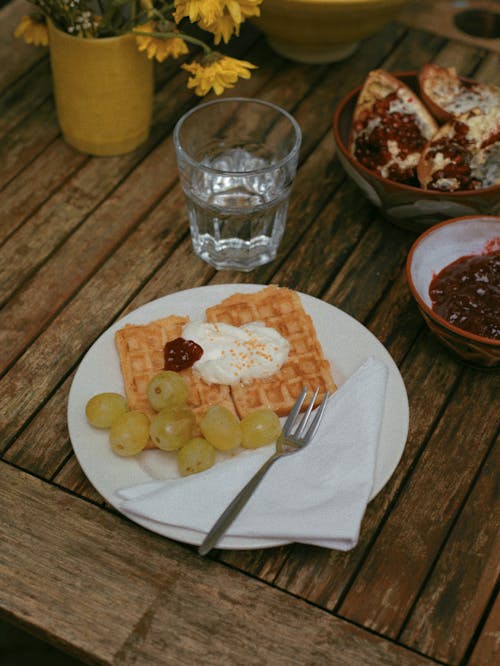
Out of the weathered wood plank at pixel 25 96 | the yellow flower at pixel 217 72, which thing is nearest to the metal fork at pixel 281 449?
the yellow flower at pixel 217 72

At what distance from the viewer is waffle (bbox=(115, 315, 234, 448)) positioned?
4.11 feet

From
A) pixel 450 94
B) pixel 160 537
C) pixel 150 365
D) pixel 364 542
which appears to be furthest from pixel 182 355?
pixel 450 94

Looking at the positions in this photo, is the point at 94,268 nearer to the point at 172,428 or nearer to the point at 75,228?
the point at 75,228

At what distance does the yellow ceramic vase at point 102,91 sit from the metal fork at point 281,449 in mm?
774

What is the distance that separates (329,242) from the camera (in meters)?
1.61

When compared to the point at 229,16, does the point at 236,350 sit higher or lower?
lower

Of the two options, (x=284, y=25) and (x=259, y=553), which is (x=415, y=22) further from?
(x=259, y=553)

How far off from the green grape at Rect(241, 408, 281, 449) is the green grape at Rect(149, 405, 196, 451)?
3.1 inches

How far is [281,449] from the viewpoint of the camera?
3.89ft

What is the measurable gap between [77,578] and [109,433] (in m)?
0.21

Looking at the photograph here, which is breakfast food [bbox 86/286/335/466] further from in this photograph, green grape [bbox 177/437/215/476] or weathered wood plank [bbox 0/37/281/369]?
weathered wood plank [bbox 0/37/281/369]

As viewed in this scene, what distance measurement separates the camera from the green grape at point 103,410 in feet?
3.92

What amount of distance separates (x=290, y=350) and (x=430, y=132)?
0.54 metres

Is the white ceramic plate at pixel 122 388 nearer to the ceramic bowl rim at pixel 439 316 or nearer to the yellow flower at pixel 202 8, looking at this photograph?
the ceramic bowl rim at pixel 439 316
